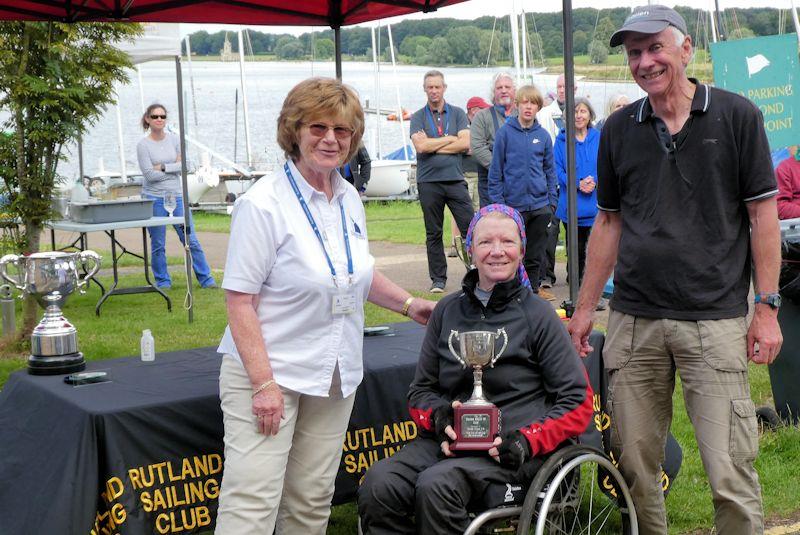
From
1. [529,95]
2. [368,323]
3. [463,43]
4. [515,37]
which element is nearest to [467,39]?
[463,43]

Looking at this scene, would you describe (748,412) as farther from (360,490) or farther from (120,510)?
(120,510)

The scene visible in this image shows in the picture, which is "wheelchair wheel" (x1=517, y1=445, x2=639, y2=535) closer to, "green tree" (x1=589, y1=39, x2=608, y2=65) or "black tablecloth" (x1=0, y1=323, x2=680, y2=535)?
"black tablecloth" (x1=0, y1=323, x2=680, y2=535)

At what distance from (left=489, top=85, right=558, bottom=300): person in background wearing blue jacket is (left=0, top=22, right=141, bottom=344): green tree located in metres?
3.42

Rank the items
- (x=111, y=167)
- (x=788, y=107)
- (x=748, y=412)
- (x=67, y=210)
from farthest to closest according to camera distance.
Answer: (x=111, y=167), (x=67, y=210), (x=788, y=107), (x=748, y=412)

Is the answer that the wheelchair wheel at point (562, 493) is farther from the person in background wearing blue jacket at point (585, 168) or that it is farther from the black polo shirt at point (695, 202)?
the person in background wearing blue jacket at point (585, 168)

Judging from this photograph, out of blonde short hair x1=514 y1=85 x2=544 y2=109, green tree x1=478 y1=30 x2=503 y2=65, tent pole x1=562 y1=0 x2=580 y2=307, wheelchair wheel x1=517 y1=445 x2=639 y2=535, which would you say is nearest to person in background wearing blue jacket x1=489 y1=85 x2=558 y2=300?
blonde short hair x1=514 y1=85 x2=544 y2=109

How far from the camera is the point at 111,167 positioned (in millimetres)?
36656

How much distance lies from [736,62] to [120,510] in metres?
4.87

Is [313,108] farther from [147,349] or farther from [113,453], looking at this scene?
[147,349]

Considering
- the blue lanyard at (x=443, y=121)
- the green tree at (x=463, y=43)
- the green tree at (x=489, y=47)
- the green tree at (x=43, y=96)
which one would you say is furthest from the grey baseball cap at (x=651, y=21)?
the green tree at (x=463, y=43)

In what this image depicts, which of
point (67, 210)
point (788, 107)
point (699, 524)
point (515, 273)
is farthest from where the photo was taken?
point (67, 210)

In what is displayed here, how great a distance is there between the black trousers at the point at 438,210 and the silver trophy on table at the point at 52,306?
568 cm

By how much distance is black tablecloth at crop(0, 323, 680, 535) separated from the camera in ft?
11.1

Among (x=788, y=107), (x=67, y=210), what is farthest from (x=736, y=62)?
(x=67, y=210)
